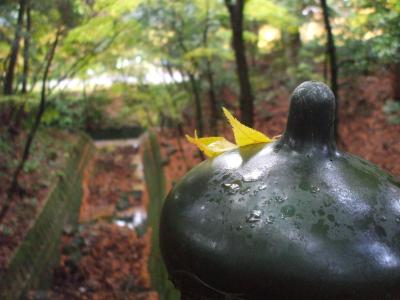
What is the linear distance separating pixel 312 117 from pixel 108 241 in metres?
6.04

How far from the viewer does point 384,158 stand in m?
7.97

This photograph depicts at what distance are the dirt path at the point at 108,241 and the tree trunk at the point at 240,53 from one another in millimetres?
2601

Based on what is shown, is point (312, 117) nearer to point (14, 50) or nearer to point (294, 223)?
point (294, 223)

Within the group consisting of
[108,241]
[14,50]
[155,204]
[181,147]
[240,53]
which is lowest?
[155,204]

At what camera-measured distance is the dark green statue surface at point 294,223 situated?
109 centimetres

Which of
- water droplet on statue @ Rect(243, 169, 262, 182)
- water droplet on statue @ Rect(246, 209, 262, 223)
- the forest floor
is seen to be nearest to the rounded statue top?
water droplet on statue @ Rect(243, 169, 262, 182)

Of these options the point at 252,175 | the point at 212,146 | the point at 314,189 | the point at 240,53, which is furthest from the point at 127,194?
the point at 314,189

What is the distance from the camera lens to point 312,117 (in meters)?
1.25

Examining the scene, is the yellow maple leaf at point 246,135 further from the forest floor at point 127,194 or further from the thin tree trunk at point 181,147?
the thin tree trunk at point 181,147

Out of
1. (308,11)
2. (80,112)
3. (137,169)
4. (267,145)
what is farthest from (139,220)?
(267,145)

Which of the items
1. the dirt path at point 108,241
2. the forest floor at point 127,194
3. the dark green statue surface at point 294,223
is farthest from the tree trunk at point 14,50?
the dark green statue surface at point 294,223

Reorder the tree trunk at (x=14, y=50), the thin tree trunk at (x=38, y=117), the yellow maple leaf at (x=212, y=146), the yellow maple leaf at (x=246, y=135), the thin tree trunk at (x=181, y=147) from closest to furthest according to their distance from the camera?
the yellow maple leaf at (x=246, y=135) → the yellow maple leaf at (x=212, y=146) → the tree trunk at (x=14, y=50) → the thin tree trunk at (x=38, y=117) → the thin tree trunk at (x=181, y=147)

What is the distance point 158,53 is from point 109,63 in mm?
1112

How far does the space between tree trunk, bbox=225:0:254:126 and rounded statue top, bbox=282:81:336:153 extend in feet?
16.1
